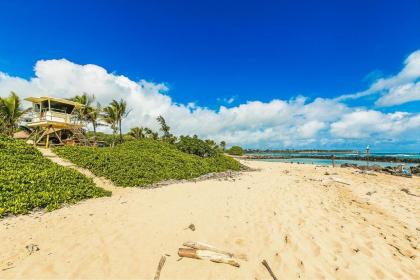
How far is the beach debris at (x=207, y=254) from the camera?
14.1 feet

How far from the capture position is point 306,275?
404cm

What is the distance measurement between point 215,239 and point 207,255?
0.91 metres

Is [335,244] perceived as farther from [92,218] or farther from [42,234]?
[42,234]

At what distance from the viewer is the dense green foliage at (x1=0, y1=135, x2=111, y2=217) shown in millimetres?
7007

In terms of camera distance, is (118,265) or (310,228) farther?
(310,228)

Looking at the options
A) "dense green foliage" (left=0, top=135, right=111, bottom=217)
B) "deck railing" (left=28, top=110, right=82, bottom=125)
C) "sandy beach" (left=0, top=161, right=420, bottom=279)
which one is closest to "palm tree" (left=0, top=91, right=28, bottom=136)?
"deck railing" (left=28, top=110, right=82, bottom=125)

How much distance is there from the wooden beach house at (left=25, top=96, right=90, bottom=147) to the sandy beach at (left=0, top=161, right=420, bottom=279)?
16791 mm

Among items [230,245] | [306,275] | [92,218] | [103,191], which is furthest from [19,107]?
[306,275]

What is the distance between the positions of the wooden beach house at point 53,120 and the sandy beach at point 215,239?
16.8 metres

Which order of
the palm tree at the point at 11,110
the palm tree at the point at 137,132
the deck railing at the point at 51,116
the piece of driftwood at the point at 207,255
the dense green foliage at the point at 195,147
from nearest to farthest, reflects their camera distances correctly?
the piece of driftwood at the point at 207,255
the deck railing at the point at 51,116
the dense green foliage at the point at 195,147
the palm tree at the point at 11,110
the palm tree at the point at 137,132

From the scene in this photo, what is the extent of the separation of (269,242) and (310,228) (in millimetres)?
1542

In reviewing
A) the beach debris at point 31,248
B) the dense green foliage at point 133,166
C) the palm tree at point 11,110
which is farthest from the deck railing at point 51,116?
the beach debris at point 31,248

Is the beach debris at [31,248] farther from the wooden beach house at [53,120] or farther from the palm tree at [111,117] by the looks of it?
the palm tree at [111,117]

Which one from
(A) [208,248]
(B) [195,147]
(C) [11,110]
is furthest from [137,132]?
(A) [208,248]
